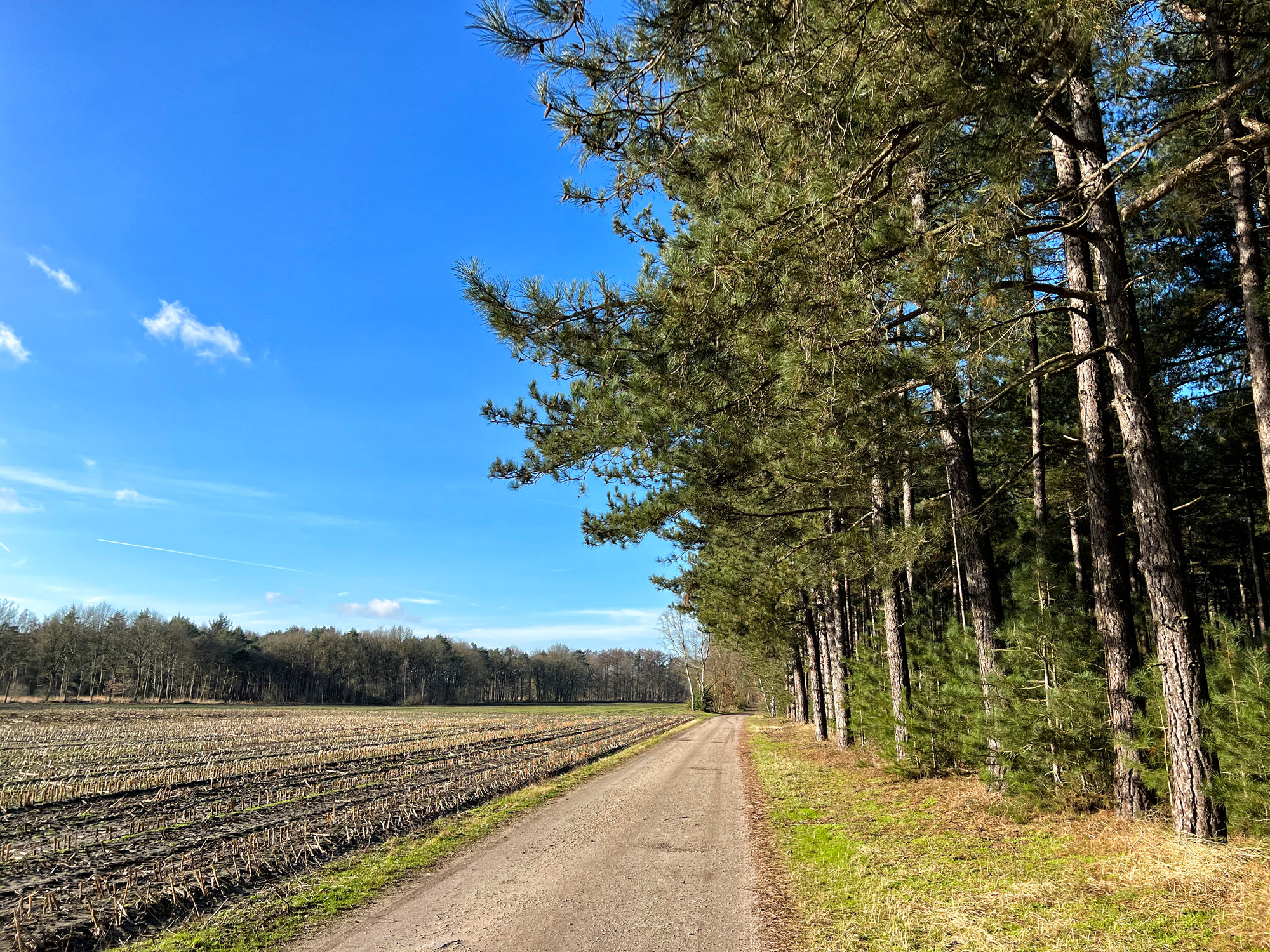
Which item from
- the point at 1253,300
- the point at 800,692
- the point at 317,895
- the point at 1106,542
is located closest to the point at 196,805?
the point at 317,895

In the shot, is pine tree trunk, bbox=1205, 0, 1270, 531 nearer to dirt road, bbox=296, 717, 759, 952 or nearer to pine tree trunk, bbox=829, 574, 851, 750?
dirt road, bbox=296, 717, 759, 952

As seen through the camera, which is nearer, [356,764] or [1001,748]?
[1001,748]

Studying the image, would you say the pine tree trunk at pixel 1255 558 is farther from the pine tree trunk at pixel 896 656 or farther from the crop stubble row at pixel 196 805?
the crop stubble row at pixel 196 805

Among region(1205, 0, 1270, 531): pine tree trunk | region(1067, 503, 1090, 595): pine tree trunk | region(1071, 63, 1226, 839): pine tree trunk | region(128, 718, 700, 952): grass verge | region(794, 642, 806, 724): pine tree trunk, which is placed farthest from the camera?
region(794, 642, 806, 724): pine tree trunk

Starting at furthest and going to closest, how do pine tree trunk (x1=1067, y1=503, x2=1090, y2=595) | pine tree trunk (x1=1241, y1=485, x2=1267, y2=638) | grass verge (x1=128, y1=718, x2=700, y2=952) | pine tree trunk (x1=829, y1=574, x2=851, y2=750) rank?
1. pine tree trunk (x1=829, y1=574, x2=851, y2=750)
2. pine tree trunk (x1=1241, y1=485, x2=1267, y2=638)
3. pine tree trunk (x1=1067, y1=503, x2=1090, y2=595)
4. grass verge (x1=128, y1=718, x2=700, y2=952)

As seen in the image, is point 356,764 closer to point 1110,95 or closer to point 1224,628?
point 1224,628

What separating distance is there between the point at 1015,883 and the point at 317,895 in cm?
663

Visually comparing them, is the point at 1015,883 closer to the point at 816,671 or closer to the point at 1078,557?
the point at 1078,557

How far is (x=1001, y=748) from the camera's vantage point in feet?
26.5

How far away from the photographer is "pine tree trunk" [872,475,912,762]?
11.5 metres

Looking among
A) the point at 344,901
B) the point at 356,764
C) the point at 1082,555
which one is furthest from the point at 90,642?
the point at 1082,555

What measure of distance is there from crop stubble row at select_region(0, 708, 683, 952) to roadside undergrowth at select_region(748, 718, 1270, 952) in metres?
6.01

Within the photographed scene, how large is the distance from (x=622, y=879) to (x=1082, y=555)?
51.2ft

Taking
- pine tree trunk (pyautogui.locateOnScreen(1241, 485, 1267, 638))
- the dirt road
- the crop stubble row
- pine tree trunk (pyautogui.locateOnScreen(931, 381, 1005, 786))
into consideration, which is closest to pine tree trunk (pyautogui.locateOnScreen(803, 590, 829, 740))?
the crop stubble row
